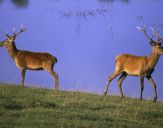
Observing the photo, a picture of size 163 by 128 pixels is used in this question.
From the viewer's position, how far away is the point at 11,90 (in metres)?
15.4

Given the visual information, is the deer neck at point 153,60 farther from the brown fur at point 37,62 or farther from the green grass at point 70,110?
the brown fur at point 37,62

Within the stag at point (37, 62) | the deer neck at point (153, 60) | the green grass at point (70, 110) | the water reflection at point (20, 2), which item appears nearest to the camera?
the green grass at point (70, 110)

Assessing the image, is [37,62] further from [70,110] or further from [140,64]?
[70,110]

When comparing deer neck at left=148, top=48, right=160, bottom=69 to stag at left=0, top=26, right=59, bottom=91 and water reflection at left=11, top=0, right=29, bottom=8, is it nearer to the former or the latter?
stag at left=0, top=26, right=59, bottom=91

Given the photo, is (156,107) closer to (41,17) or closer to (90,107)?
(90,107)

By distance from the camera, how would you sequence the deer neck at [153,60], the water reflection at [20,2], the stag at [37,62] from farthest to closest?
the water reflection at [20,2] < the stag at [37,62] < the deer neck at [153,60]

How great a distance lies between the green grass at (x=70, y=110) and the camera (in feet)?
39.9

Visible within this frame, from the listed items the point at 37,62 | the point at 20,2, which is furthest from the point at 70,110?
the point at 20,2

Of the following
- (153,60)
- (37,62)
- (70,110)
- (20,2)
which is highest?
(20,2)

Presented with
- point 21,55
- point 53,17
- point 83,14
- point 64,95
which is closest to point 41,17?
point 53,17

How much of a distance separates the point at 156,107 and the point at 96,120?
3144mm

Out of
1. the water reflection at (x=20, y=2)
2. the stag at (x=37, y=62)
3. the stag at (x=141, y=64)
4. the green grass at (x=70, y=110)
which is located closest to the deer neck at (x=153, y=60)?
the stag at (x=141, y=64)

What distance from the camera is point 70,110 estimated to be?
44.3 feet

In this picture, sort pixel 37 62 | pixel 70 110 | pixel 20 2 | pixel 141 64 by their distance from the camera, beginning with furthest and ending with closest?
1. pixel 20 2
2. pixel 37 62
3. pixel 141 64
4. pixel 70 110
